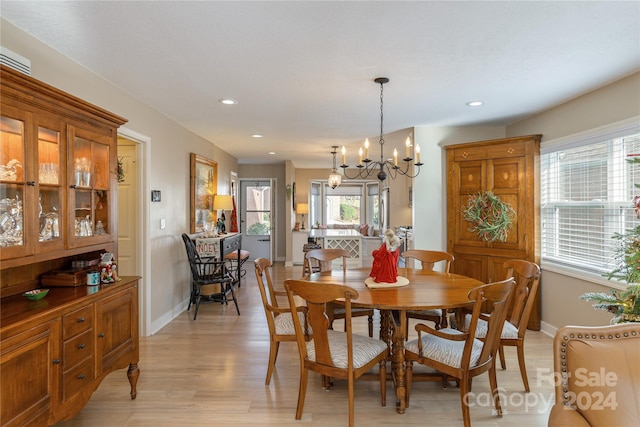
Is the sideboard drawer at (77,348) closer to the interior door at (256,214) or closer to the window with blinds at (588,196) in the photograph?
the window with blinds at (588,196)

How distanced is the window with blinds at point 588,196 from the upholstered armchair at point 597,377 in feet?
7.10

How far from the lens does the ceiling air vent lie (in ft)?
6.42

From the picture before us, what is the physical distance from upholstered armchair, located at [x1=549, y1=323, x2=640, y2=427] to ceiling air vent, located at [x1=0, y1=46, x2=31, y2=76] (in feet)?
10.0

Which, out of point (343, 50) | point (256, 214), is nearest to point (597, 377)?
point (343, 50)

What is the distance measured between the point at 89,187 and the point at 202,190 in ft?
10.7

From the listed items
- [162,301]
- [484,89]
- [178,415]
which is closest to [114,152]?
[178,415]

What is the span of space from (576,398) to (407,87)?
2.66m

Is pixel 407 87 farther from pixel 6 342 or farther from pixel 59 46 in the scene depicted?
pixel 6 342

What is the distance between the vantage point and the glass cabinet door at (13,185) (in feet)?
5.60

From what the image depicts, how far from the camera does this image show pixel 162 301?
13.9 feet

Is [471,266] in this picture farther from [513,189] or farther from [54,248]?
[54,248]

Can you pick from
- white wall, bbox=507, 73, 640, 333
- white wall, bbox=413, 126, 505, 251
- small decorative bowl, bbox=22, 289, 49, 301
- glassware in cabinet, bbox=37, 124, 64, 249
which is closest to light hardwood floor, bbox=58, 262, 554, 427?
white wall, bbox=507, 73, 640, 333

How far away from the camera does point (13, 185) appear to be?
1.76 metres

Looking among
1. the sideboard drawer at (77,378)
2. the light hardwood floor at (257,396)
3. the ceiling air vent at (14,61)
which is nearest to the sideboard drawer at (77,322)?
the sideboard drawer at (77,378)
